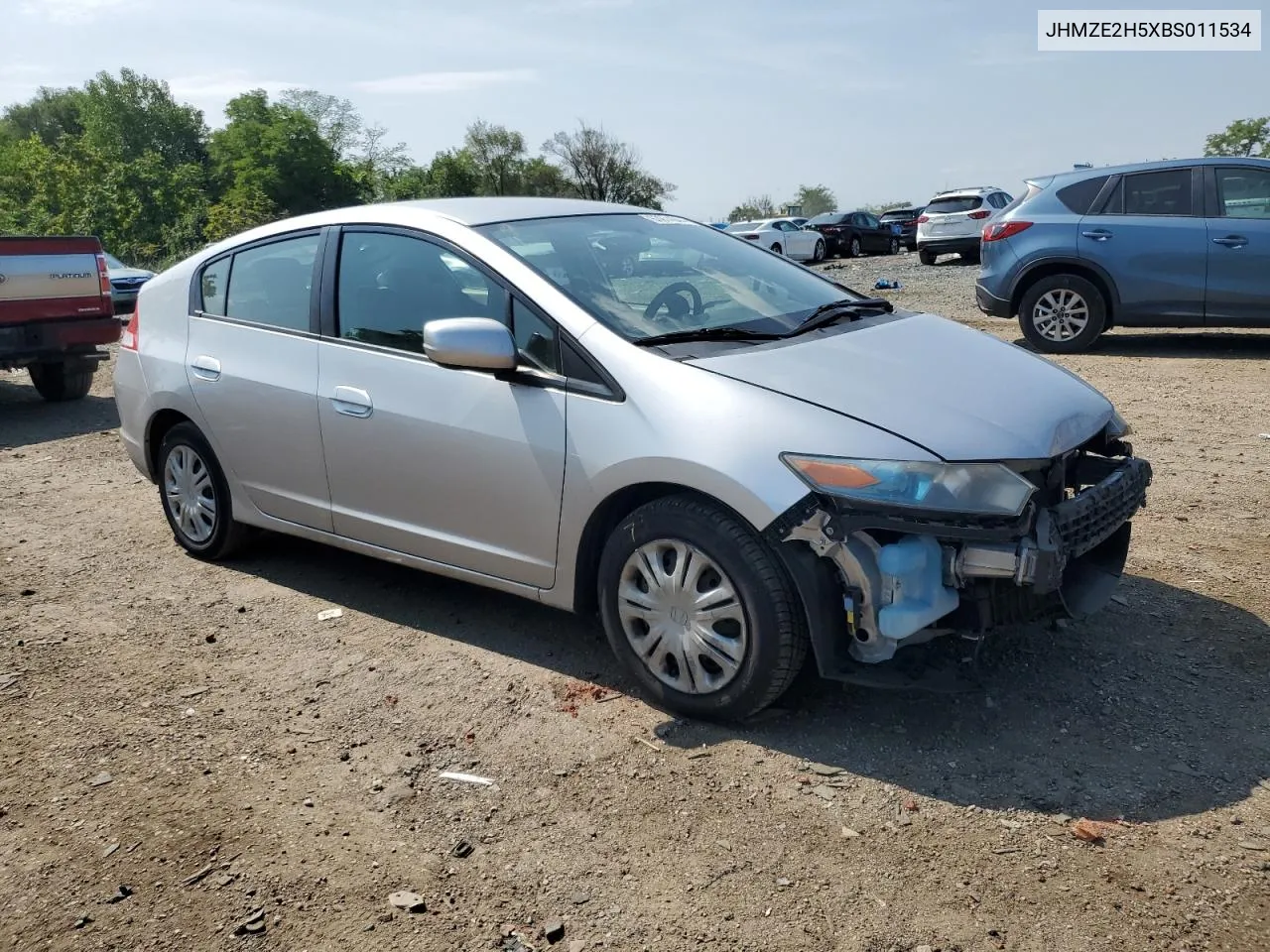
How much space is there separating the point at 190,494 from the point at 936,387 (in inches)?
144

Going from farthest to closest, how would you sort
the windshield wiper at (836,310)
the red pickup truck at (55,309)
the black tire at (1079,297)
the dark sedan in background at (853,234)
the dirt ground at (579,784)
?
1. the dark sedan in background at (853,234)
2. the black tire at (1079,297)
3. the red pickup truck at (55,309)
4. the windshield wiper at (836,310)
5. the dirt ground at (579,784)

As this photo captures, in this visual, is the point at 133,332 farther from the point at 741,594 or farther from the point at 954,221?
the point at 954,221

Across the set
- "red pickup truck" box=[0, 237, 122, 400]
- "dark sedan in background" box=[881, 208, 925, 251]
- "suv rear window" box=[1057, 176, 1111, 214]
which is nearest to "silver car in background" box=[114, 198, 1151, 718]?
"red pickup truck" box=[0, 237, 122, 400]

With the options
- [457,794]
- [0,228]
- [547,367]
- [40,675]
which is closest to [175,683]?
[40,675]

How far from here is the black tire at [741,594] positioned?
333cm

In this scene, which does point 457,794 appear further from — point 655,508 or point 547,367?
point 547,367

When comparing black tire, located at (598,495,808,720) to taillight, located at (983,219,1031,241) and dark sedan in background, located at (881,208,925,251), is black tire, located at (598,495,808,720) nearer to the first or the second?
taillight, located at (983,219,1031,241)

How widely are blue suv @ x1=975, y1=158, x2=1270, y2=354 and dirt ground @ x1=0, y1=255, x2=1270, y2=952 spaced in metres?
5.58

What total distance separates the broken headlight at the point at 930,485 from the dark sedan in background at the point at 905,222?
34513 millimetres

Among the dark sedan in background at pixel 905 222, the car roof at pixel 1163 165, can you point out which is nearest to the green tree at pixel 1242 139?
the dark sedan in background at pixel 905 222

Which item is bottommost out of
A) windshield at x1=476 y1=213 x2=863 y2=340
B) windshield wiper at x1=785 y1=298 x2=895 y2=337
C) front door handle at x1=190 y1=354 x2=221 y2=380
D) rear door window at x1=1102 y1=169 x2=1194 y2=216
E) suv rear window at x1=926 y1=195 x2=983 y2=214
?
front door handle at x1=190 y1=354 x2=221 y2=380

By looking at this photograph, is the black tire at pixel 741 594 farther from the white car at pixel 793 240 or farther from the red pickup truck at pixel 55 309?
the white car at pixel 793 240

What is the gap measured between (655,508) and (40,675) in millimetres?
2581

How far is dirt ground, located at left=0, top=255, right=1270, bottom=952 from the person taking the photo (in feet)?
8.86
